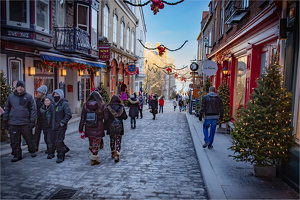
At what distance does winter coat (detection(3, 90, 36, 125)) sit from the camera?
6012mm

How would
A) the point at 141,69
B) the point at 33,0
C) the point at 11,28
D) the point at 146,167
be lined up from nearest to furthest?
the point at 146,167, the point at 11,28, the point at 33,0, the point at 141,69

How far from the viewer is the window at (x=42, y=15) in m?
9.89

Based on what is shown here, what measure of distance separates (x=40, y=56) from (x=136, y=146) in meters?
5.74

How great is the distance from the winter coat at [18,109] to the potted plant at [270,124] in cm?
495

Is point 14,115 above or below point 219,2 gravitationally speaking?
below

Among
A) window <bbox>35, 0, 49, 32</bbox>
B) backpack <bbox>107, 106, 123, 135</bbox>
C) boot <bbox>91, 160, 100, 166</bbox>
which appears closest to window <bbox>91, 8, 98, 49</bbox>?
window <bbox>35, 0, 49, 32</bbox>

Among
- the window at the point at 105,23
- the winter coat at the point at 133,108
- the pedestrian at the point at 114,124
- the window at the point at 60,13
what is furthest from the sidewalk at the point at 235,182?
the window at the point at 105,23

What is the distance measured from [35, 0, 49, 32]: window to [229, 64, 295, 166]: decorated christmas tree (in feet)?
28.1

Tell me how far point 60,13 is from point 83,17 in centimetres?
209

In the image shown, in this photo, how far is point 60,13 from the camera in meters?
12.5

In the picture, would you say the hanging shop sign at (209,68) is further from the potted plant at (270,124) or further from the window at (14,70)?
the window at (14,70)

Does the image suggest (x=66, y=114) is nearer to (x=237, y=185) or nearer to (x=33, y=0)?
(x=237, y=185)

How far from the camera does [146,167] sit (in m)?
5.82

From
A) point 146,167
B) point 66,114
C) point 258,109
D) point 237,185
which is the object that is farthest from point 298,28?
point 66,114
